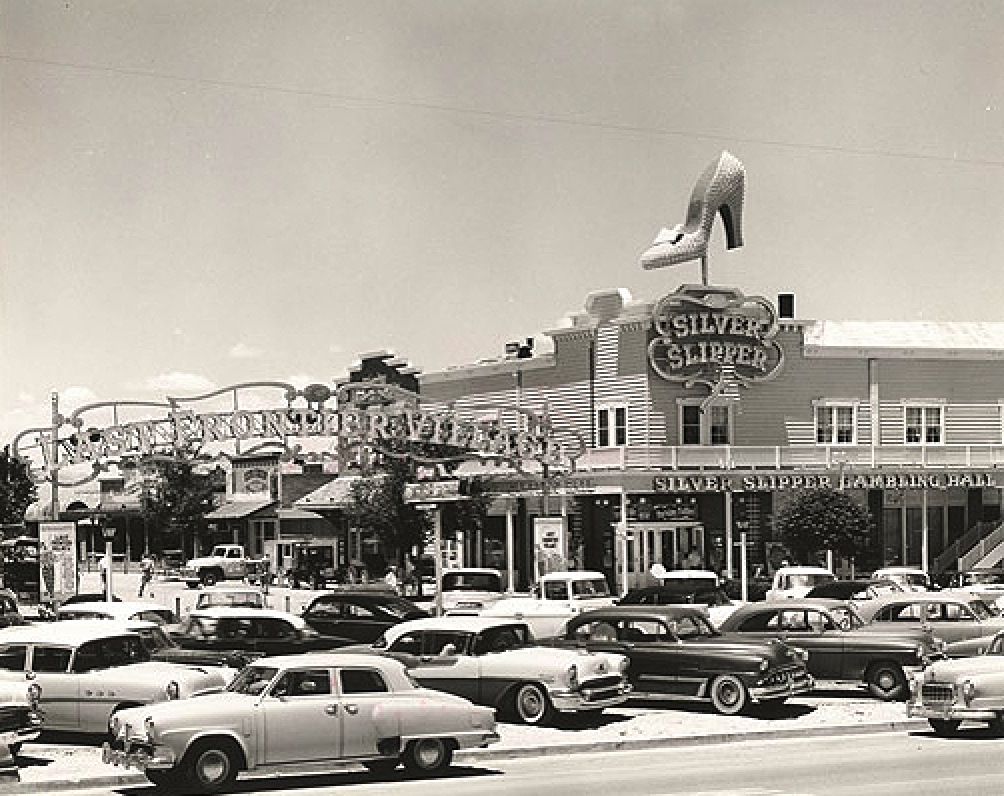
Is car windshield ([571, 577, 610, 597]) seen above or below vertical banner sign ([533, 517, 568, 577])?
below

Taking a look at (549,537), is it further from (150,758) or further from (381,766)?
(150,758)

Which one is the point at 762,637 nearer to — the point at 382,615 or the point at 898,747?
the point at 898,747

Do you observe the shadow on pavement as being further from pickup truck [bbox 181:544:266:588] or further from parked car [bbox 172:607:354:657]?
pickup truck [bbox 181:544:266:588]

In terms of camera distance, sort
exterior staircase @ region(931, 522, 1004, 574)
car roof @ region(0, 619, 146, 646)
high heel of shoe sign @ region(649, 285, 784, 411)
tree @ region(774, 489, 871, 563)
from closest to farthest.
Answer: car roof @ region(0, 619, 146, 646), tree @ region(774, 489, 871, 563), high heel of shoe sign @ region(649, 285, 784, 411), exterior staircase @ region(931, 522, 1004, 574)

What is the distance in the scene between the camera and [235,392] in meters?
42.0

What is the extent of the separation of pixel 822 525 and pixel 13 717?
1363 inches

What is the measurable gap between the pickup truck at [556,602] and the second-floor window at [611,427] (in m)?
17.2

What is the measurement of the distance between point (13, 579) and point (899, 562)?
92.0 feet

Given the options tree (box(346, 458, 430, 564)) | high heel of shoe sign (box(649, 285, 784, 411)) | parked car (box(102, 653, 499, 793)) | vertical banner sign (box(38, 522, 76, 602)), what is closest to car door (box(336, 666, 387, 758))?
parked car (box(102, 653, 499, 793))

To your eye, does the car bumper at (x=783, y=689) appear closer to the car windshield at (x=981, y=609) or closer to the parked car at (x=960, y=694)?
the parked car at (x=960, y=694)

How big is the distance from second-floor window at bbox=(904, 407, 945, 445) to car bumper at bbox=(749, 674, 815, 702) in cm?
3406

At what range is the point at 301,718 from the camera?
16125 mm

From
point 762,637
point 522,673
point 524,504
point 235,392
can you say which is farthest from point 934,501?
point 522,673

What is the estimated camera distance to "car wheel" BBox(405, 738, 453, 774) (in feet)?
55.2
